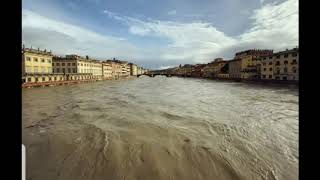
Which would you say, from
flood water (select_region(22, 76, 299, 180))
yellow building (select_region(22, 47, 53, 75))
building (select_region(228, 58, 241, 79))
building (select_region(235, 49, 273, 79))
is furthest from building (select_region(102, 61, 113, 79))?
flood water (select_region(22, 76, 299, 180))

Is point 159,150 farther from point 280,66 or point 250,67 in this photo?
point 250,67

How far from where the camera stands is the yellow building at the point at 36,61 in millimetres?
42719

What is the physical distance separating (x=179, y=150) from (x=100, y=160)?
9.02 feet

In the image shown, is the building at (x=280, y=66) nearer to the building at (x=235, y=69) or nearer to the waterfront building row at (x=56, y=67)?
the building at (x=235, y=69)

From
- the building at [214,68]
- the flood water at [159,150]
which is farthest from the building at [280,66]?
the flood water at [159,150]

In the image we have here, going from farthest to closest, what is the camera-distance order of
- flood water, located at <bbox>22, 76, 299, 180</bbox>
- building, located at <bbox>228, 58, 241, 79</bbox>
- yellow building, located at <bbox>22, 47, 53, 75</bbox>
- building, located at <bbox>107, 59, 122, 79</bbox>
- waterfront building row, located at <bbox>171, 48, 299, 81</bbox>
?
building, located at <bbox>107, 59, 122, 79</bbox>
building, located at <bbox>228, 58, 241, 79</bbox>
yellow building, located at <bbox>22, 47, 53, 75</bbox>
waterfront building row, located at <bbox>171, 48, 299, 81</bbox>
flood water, located at <bbox>22, 76, 299, 180</bbox>

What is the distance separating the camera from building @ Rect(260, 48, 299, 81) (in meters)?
41.7

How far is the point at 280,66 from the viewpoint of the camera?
4597cm

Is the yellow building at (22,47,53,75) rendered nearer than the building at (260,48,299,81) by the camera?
No

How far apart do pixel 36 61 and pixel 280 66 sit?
61422 mm

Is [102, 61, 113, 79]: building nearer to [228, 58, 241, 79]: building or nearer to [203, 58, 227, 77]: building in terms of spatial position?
[203, 58, 227, 77]: building
